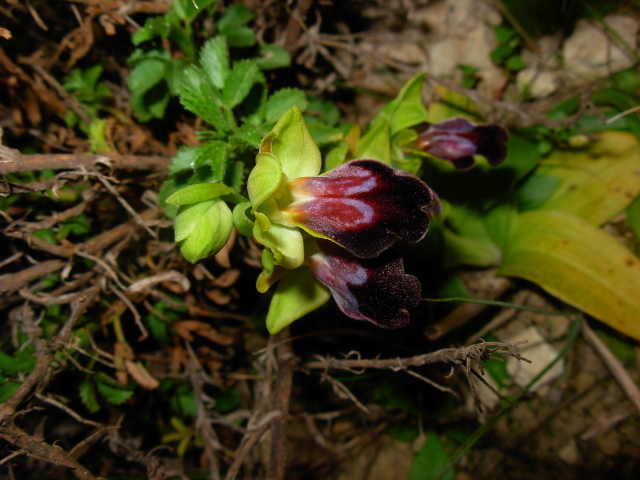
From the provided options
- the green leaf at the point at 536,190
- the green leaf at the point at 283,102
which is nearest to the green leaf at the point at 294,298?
the green leaf at the point at 283,102

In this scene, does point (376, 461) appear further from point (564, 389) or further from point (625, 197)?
point (625, 197)

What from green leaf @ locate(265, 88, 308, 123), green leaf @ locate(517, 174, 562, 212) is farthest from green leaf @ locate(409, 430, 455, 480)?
green leaf @ locate(265, 88, 308, 123)

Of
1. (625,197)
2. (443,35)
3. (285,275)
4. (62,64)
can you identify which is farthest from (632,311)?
(62,64)

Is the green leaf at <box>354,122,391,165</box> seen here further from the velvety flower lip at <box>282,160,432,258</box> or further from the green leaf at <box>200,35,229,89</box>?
the green leaf at <box>200,35,229,89</box>

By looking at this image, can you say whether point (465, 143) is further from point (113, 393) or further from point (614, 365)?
point (113, 393)

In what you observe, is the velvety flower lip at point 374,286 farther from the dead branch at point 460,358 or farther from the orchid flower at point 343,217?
the dead branch at point 460,358
